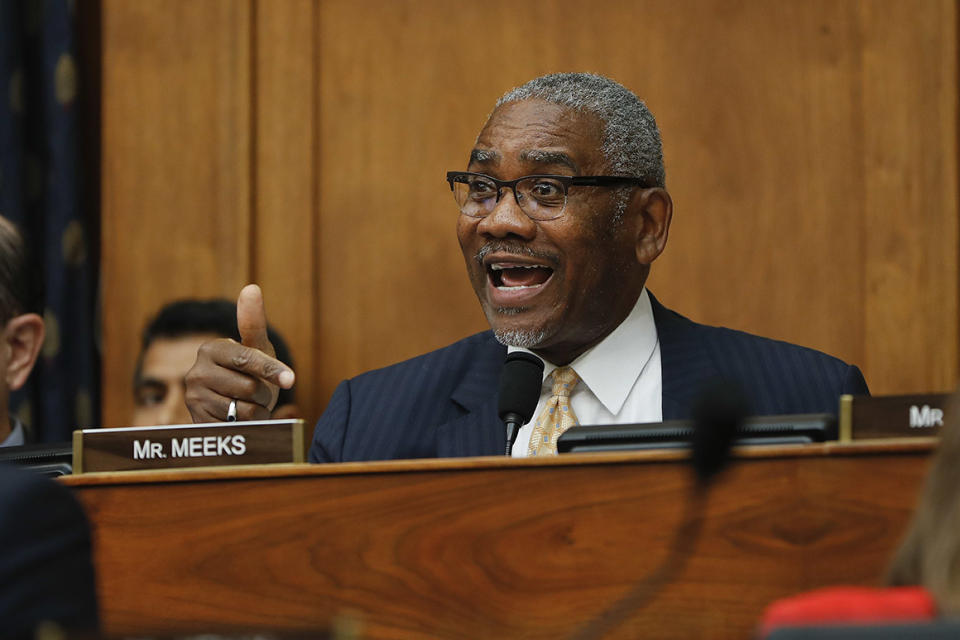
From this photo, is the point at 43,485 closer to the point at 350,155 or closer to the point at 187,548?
the point at 187,548

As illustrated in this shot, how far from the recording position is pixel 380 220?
3104mm

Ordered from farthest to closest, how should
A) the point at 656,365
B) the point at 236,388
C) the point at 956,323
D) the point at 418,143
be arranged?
1. the point at 418,143
2. the point at 956,323
3. the point at 656,365
4. the point at 236,388

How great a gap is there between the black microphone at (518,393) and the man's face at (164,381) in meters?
1.17

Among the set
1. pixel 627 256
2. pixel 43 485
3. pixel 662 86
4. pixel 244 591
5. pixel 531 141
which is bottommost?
pixel 244 591

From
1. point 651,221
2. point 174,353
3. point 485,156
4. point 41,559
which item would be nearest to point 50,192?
point 174,353

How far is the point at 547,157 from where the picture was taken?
2383 millimetres

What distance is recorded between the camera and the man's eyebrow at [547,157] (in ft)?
7.82

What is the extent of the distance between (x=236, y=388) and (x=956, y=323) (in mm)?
1605

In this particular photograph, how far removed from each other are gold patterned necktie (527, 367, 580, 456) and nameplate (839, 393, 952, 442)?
2.27 feet

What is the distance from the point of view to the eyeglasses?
2.37 meters

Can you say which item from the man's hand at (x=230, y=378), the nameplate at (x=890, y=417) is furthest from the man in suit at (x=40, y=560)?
the man's hand at (x=230, y=378)

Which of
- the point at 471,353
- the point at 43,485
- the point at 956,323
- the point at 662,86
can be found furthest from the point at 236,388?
the point at 956,323

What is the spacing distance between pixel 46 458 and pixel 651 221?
1225 millimetres

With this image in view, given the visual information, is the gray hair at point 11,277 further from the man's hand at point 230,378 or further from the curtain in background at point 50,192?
the curtain in background at point 50,192
